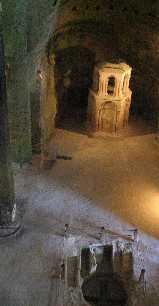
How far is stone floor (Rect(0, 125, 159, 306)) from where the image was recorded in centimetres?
1546

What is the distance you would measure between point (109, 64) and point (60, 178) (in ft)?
22.6

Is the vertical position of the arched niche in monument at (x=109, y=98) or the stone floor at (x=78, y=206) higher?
the arched niche in monument at (x=109, y=98)

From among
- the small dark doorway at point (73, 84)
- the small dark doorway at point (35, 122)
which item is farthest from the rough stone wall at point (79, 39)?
the small dark doorway at point (73, 84)

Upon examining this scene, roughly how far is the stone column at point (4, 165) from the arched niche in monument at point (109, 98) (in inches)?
360

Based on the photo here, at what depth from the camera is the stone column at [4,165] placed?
47.3 ft

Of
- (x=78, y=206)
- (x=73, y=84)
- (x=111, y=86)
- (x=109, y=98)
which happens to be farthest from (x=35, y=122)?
(x=73, y=84)

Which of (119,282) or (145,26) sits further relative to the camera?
(145,26)

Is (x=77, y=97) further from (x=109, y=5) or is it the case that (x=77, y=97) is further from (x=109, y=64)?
(x=109, y=5)

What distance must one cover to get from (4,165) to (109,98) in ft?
31.3

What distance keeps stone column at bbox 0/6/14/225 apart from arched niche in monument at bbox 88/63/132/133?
915cm

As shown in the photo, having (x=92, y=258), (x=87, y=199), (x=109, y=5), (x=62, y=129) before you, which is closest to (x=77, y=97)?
(x=62, y=129)

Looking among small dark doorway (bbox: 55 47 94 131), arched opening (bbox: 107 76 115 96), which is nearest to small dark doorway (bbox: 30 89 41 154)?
small dark doorway (bbox: 55 47 94 131)

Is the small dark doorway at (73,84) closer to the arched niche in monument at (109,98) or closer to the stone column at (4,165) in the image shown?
the arched niche in monument at (109,98)

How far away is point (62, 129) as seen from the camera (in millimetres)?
25047
